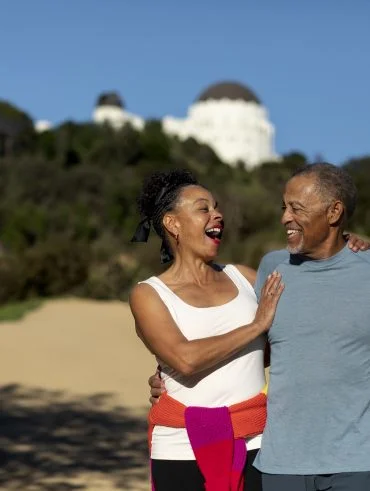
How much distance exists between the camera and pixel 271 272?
321cm

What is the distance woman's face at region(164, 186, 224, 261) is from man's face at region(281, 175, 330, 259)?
0.86 ft

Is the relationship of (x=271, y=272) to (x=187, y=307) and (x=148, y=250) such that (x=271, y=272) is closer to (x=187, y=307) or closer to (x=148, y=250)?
(x=187, y=307)

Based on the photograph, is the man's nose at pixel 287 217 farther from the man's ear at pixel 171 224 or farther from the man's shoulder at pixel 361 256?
the man's ear at pixel 171 224

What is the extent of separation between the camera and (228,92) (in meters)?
123

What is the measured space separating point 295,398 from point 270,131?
127 metres

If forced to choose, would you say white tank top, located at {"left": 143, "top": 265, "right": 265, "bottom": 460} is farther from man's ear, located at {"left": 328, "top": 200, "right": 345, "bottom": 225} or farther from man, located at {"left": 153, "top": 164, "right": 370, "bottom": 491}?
man's ear, located at {"left": 328, "top": 200, "right": 345, "bottom": 225}

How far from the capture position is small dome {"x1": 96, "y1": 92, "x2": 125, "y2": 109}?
112875 mm

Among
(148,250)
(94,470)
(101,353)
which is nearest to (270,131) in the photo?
(148,250)

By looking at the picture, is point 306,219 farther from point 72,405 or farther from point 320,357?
point 72,405

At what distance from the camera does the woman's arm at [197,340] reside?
3045 millimetres

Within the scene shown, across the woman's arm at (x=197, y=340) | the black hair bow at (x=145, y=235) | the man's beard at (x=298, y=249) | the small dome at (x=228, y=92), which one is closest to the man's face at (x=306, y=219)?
the man's beard at (x=298, y=249)

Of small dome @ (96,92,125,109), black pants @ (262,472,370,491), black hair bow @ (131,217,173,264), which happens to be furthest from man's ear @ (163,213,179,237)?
small dome @ (96,92,125,109)

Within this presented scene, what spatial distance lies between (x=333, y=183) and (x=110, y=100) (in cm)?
11118

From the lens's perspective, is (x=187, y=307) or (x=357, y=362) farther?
(x=187, y=307)
